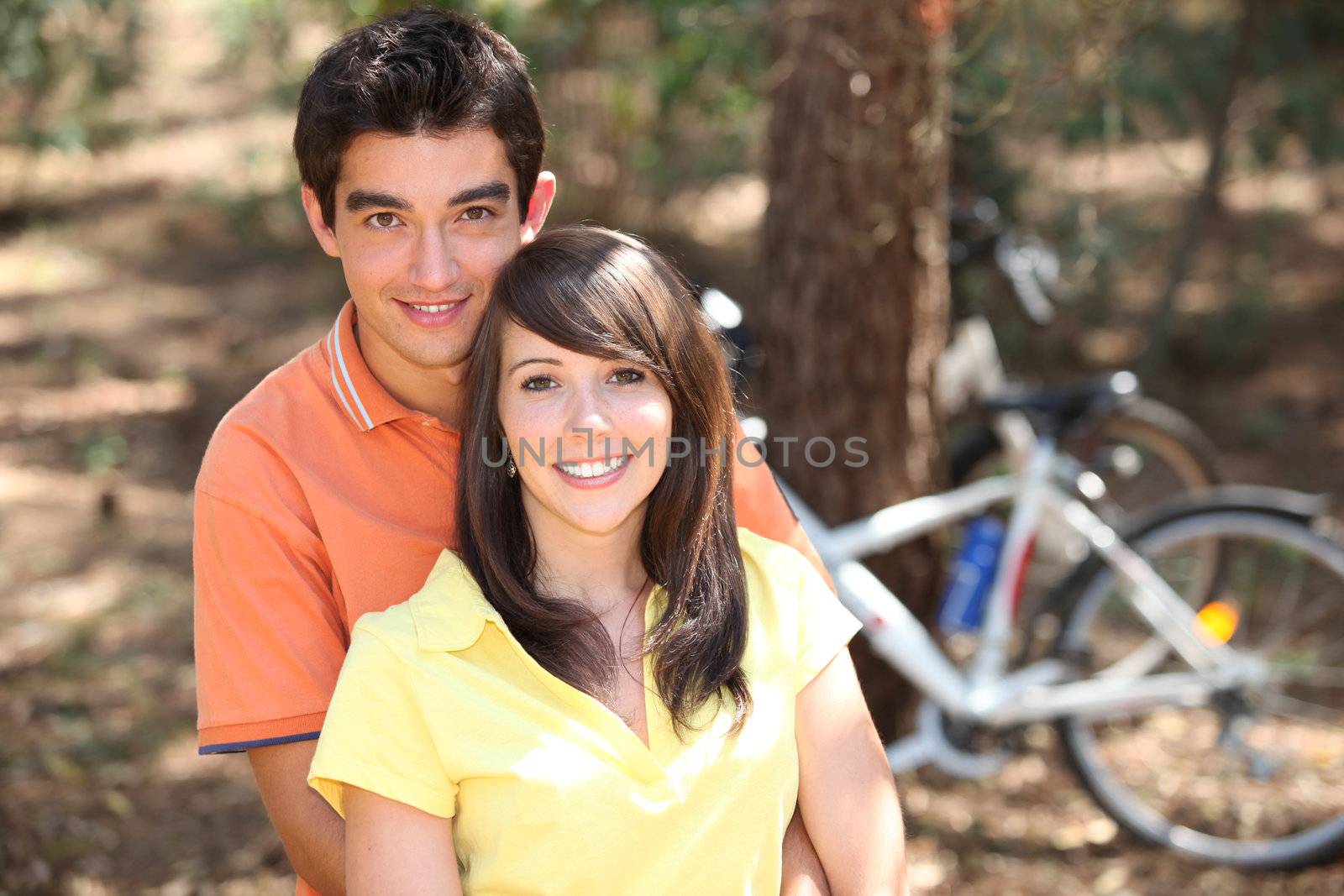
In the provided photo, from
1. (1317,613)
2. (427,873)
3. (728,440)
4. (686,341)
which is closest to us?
(427,873)

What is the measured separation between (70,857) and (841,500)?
2.13m

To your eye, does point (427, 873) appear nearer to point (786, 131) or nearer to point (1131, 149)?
point (786, 131)

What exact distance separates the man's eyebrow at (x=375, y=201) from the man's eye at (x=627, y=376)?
1.46ft

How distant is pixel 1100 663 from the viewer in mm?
4113

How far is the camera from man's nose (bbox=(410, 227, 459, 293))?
6.36 ft

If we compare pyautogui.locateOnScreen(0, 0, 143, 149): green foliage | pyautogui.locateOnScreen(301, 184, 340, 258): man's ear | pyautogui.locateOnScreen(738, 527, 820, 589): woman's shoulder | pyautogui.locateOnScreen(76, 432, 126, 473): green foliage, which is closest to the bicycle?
pyautogui.locateOnScreen(738, 527, 820, 589): woman's shoulder

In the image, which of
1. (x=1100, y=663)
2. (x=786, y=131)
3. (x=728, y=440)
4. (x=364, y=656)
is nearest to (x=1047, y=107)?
(x=786, y=131)

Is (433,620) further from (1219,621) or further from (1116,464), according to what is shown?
(1219,621)

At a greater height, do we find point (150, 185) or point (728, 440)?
point (150, 185)

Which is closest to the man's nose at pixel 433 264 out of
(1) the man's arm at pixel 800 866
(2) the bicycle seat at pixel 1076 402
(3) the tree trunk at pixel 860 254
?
(1) the man's arm at pixel 800 866

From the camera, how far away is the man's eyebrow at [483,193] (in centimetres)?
197

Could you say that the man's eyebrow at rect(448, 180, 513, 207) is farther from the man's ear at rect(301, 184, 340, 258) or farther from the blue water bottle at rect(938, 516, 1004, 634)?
the blue water bottle at rect(938, 516, 1004, 634)

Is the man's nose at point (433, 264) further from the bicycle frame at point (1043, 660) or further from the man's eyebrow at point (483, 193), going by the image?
the bicycle frame at point (1043, 660)

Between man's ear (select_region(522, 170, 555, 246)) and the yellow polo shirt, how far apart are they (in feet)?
2.23
